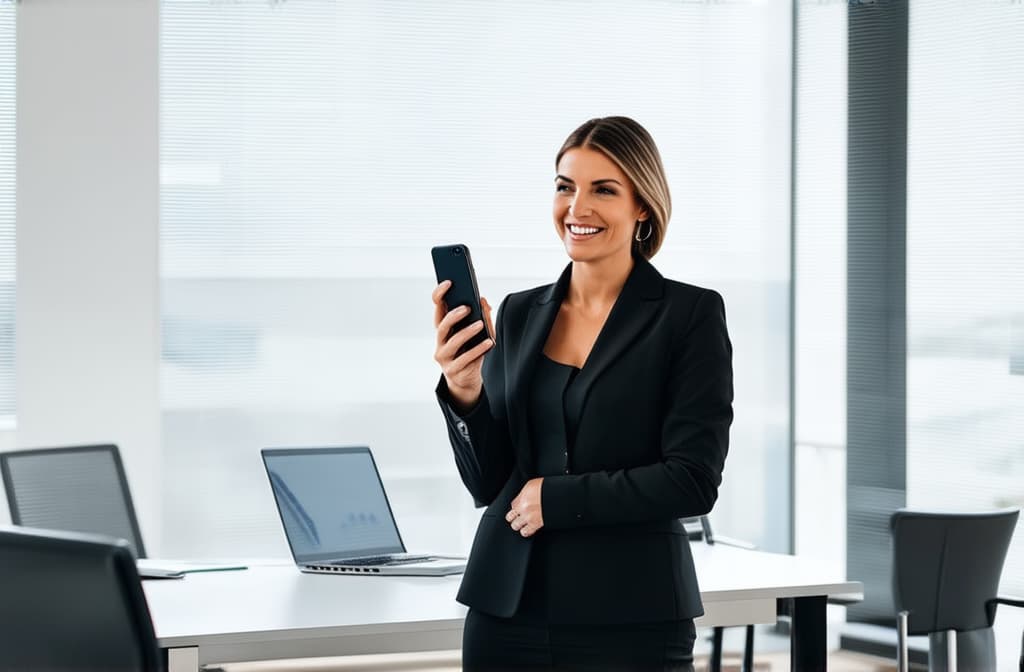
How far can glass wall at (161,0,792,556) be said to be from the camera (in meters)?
4.82

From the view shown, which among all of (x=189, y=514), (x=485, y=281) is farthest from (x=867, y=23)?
(x=189, y=514)

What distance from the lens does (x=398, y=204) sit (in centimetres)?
501

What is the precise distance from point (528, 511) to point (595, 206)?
1.63 ft

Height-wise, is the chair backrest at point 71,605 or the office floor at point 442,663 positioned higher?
the chair backrest at point 71,605

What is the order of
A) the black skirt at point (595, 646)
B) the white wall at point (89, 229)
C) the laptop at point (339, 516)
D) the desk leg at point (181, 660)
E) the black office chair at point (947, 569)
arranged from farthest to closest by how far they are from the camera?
the white wall at point (89, 229)
the black office chair at point (947, 569)
the laptop at point (339, 516)
the desk leg at point (181, 660)
the black skirt at point (595, 646)

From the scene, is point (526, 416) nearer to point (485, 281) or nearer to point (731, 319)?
point (485, 281)

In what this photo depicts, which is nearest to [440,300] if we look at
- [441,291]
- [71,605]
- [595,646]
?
[441,291]

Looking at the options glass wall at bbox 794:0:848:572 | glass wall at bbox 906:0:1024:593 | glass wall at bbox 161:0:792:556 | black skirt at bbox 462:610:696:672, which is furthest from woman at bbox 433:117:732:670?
glass wall at bbox 794:0:848:572

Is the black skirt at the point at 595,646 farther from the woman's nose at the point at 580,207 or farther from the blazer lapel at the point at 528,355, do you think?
the woman's nose at the point at 580,207

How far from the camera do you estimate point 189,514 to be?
479cm

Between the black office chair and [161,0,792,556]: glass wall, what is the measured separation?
6.30 feet

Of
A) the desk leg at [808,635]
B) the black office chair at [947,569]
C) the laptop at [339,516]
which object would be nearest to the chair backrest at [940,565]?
the black office chair at [947,569]

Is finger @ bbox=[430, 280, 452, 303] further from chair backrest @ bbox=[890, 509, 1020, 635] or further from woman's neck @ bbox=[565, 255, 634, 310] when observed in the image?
chair backrest @ bbox=[890, 509, 1020, 635]

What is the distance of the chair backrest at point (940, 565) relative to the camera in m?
3.45
